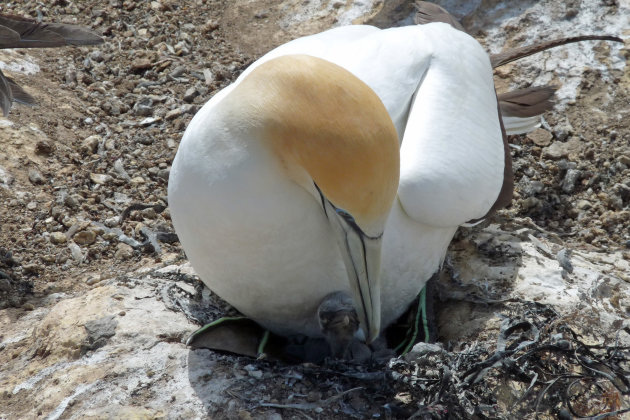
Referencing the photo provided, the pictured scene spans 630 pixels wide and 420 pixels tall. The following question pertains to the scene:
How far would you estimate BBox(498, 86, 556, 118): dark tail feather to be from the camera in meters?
5.33

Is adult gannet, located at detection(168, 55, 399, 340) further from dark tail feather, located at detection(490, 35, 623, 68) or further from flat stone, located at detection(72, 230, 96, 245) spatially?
dark tail feather, located at detection(490, 35, 623, 68)

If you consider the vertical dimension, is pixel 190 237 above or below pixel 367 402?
above

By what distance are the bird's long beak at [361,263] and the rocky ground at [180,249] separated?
0.23m

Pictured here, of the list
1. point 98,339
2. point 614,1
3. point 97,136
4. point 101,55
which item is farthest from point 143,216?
point 614,1

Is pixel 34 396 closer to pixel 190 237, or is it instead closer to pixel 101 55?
pixel 190 237

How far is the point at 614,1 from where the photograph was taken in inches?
253

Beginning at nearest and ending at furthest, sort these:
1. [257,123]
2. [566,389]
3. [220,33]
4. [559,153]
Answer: [257,123]
[566,389]
[559,153]
[220,33]

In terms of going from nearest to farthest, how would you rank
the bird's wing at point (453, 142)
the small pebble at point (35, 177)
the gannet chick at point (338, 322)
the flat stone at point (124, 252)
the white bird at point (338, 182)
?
1. the white bird at point (338, 182)
2. the gannet chick at point (338, 322)
3. the bird's wing at point (453, 142)
4. the flat stone at point (124, 252)
5. the small pebble at point (35, 177)

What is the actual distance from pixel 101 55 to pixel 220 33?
38.0 inches

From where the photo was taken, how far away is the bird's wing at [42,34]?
541cm

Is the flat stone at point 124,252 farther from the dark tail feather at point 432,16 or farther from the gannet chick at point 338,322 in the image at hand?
the dark tail feather at point 432,16

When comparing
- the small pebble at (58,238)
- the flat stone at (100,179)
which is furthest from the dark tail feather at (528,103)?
the small pebble at (58,238)

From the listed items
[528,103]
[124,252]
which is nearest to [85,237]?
[124,252]

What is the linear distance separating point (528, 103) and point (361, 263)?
7.45ft
